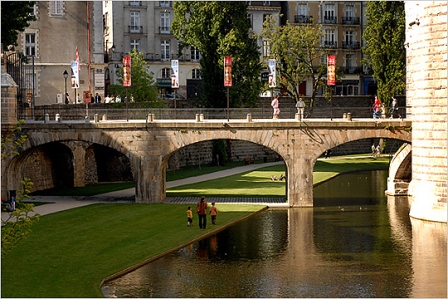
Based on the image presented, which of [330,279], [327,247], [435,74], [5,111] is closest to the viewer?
[330,279]

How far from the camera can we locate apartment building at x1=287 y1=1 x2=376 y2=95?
128250 mm

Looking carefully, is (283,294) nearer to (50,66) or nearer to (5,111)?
(5,111)

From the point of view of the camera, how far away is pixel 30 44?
94375 mm

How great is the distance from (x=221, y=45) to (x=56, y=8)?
18790 millimetres

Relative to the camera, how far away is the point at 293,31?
355 feet

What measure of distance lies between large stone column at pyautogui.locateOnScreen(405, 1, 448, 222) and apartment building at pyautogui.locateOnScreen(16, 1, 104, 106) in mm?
42363

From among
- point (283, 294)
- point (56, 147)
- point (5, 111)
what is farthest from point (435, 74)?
point (56, 147)

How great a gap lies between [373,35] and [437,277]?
64.0m

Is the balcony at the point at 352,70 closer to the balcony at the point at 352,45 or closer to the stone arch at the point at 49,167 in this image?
the balcony at the point at 352,45

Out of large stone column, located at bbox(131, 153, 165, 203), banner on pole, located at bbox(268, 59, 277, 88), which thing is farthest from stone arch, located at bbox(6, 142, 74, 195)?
banner on pole, located at bbox(268, 59, 277, 88)

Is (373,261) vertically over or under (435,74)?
under

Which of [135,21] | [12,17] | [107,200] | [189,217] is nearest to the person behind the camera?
[189,217]

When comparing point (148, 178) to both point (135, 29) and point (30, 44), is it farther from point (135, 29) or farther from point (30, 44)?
point (135, 29)

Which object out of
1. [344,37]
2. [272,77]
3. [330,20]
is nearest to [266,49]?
[330,20]
